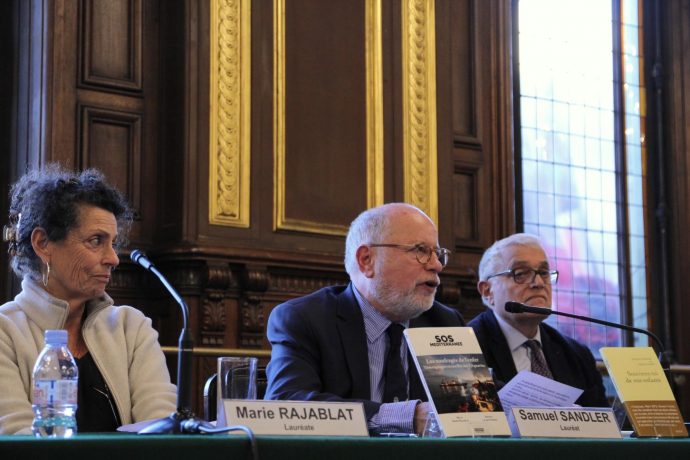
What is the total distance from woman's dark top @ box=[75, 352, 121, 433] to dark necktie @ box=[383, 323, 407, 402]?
783 mm

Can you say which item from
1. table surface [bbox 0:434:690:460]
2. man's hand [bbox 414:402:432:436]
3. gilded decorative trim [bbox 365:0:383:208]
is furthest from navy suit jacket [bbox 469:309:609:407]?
gilded decorative trim [bbox 365:0:383:208]

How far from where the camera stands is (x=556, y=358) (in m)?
3.97

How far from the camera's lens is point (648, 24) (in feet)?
25.5

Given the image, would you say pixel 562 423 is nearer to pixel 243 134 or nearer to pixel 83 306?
pixel 83 306

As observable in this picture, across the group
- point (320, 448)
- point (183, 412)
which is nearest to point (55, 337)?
point (183, 412)

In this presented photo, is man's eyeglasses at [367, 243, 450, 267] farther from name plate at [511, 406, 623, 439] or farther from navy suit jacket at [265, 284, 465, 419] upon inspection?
name plate at [511, 406, 623, 439]

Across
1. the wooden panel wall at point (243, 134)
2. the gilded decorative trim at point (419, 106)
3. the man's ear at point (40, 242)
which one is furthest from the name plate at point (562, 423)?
the gilded decorative trim at point (419, 106)

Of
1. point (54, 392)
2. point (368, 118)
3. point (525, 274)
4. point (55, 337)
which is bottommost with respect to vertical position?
point (54, 392)

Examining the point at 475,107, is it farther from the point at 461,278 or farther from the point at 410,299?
the point at 410,299

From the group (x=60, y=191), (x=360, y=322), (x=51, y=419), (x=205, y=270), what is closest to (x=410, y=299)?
(x=360, y=322)

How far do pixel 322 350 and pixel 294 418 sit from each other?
110 cm

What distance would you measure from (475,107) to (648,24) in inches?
80.0

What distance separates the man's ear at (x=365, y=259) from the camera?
11.4ft

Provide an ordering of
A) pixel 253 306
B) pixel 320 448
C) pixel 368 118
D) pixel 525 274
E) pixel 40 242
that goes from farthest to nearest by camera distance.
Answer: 1. pixel 368 118
2. pixel 253 306
3. pixel 525 274
4. pixel 40 242
5. pixel 320 448
